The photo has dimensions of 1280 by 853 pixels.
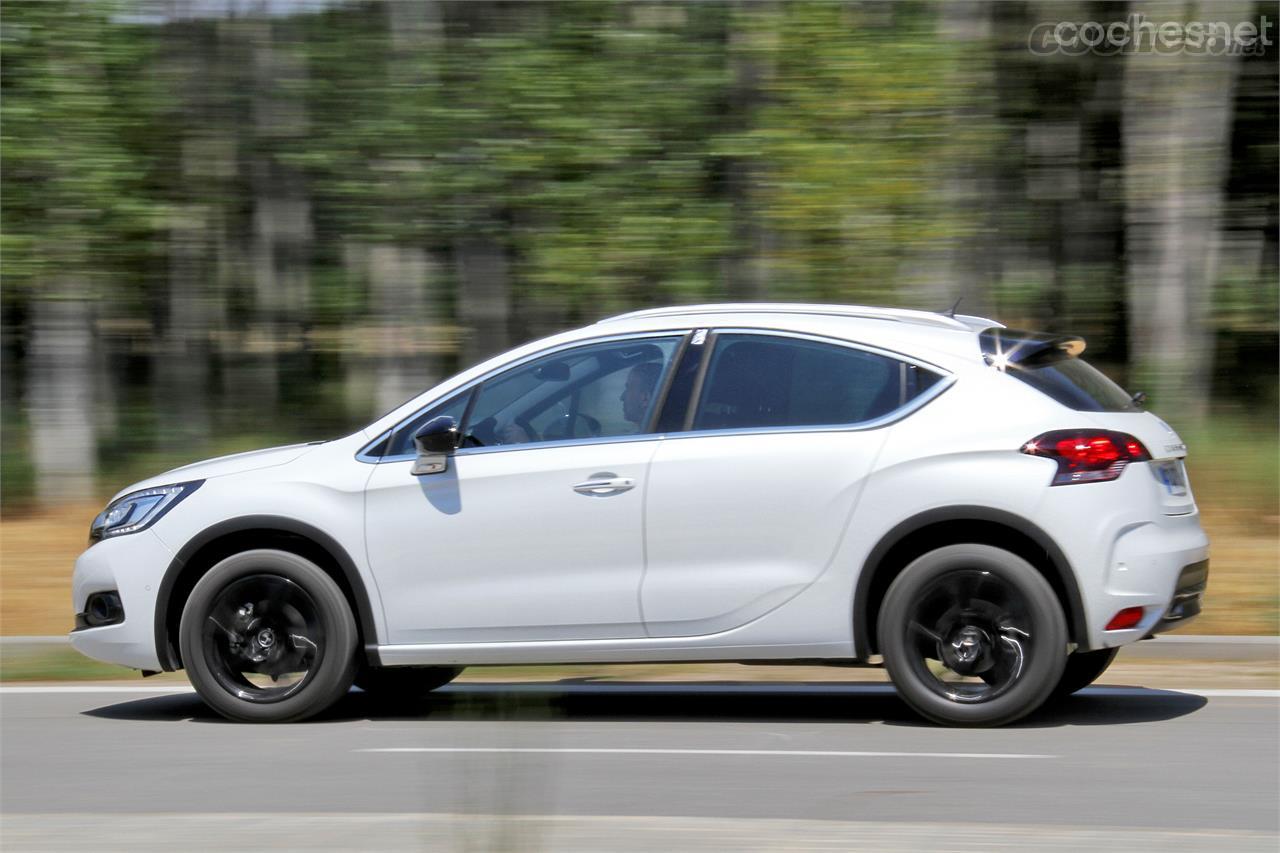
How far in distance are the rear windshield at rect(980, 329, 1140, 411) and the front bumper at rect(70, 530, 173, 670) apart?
11.6 feet

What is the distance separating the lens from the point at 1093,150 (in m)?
19.7

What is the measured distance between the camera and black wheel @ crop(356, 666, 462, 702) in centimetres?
787

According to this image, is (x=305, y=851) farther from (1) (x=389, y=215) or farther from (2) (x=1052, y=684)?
(1) (x=389, y=215)

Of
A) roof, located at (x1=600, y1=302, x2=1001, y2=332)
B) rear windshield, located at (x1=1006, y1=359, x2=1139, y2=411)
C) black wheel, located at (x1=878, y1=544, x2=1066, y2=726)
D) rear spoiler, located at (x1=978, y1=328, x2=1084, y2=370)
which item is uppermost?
roof, located at (x1=600, y1=302, x2=1001, y2=332)

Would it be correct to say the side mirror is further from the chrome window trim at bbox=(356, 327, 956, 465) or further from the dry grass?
the dry grass

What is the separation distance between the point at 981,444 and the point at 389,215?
830 cm

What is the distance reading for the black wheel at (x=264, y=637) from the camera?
23.2ft

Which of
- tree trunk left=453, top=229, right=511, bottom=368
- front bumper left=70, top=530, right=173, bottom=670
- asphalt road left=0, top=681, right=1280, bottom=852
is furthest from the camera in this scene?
tree trunk left=453, top=229, right=511, bottom=368

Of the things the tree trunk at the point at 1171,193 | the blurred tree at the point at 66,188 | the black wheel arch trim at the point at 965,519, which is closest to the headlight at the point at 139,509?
the black wheel arch trim at the point at 965,519

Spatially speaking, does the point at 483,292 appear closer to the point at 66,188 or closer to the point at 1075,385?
the point at 66,188

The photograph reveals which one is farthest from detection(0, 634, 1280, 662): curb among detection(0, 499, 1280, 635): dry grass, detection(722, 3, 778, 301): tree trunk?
detection(722, 3, 778, 301): tree trunk

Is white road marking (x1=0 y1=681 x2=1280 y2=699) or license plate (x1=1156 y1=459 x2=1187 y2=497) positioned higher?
license plate (x1=1156 y1=459 x2=1187 y2=497)

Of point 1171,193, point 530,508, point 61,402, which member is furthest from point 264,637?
point 1171,193

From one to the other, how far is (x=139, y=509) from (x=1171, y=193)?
8.91 meters
